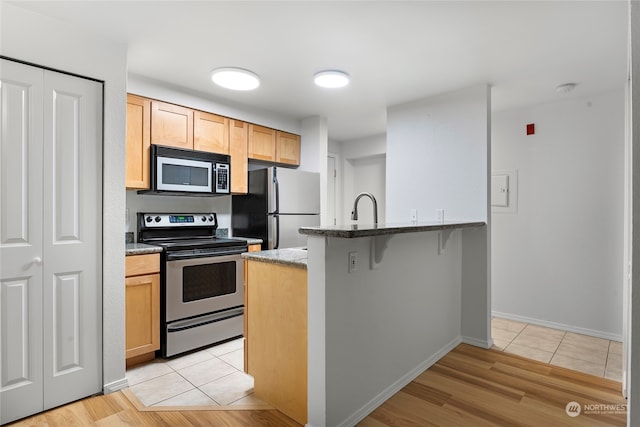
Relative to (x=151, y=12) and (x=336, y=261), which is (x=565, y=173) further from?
(x=151, y=12)

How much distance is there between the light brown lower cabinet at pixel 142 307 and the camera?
101 inches

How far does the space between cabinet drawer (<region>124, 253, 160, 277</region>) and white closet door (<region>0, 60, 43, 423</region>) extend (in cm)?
62

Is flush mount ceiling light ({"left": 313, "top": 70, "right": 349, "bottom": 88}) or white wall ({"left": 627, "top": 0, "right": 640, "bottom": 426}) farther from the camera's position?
flush mount ceiling light ({"left": 313, "top": 70, "right": 349, "bottom": 88})

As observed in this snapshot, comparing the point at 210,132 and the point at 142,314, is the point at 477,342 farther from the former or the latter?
the point at 210,132

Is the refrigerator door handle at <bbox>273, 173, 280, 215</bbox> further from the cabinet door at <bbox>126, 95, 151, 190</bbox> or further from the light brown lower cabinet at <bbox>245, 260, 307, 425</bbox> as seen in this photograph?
the light brown lower cabinet at <bbox>245, 260, 307, 425</bbox>

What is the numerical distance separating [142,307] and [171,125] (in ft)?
5.21

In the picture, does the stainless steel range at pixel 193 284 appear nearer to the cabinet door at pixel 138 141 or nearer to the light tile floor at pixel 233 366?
the light tile floor at pixel 233 366

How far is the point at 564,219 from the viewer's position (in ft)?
11.3

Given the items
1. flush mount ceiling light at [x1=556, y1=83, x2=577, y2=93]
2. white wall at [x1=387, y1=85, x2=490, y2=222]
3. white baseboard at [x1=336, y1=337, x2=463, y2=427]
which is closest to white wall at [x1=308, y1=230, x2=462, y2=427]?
white baseboard at [x1=336, y1=337, x2=463, y2=427]

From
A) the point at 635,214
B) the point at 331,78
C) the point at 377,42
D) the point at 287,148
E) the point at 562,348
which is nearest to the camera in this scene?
the point at 635,214

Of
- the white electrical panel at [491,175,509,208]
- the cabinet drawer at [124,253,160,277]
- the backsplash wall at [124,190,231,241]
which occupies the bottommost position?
the cabinet drawer at [124,253,160,277]

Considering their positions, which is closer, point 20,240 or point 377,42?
point 20,240

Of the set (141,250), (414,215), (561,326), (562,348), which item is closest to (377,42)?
(414,215)

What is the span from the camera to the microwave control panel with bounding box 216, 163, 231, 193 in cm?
340
